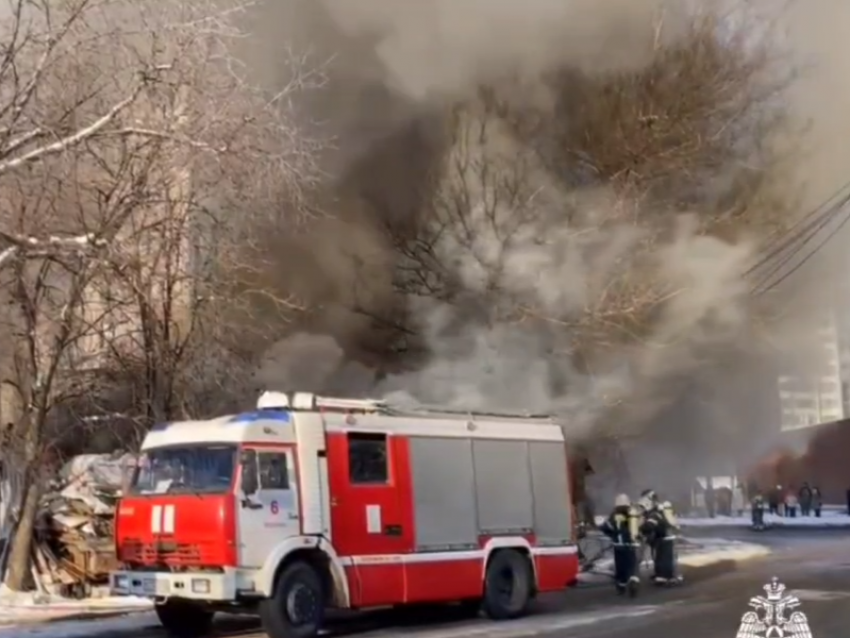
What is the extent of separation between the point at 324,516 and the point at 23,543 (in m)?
3.62

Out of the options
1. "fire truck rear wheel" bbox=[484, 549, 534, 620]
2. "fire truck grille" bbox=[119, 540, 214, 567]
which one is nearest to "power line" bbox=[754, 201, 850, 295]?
"fire truck rear wheel" bbox=[484, 549, 534, 620]

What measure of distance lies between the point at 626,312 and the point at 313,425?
4.68m

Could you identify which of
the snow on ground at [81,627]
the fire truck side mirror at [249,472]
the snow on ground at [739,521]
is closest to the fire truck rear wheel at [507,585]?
the snow on ground at [739,521]

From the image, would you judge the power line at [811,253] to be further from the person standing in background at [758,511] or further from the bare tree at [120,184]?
the bare tree at [120,184]

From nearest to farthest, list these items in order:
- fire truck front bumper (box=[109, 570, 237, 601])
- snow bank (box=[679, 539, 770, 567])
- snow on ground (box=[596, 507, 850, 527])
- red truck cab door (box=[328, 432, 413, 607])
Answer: fire truck front bumper (box=[109, 570, 237, 601]) → red truck cab door (box=[328, 432, 413, 607]) → snow on ground (box=[596, 507, 850, 527]) → snow bank (box=[679, 539, 770, 567])

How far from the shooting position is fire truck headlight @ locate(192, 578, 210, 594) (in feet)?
26.6

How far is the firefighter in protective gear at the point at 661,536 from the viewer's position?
11242 millimetres

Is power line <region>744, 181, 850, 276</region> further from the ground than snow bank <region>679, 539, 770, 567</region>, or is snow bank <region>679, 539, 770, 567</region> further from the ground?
power line <region>744, 181, 850, 276</region>

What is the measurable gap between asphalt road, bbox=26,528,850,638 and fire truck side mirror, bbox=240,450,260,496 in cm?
125

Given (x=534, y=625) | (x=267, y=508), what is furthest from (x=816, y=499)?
(x=267, y=508)

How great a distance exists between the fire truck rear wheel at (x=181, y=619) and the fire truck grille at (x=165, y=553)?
0.45 meters

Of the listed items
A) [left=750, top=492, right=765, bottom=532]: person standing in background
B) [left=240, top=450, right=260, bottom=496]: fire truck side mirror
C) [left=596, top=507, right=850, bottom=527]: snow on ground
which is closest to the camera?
[left=240, top=450, right=260, bottom=496]: fire truck side mirror

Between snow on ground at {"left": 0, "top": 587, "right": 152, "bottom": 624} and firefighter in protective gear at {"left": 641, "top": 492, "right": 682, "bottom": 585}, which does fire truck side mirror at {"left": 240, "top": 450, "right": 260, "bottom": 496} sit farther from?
firefighter in protective gear at {"left": 641, "top": 492, "right": 682, "bottom": 585}

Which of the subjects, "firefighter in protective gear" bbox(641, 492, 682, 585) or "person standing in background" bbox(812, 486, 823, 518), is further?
"person standing in background" bbox(812, 486, 823, 518)
